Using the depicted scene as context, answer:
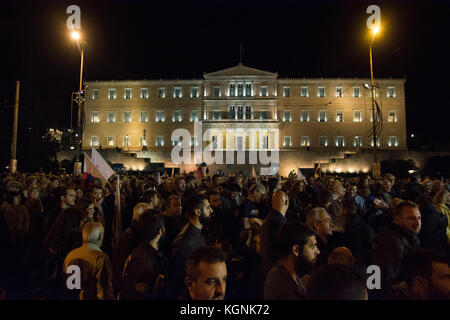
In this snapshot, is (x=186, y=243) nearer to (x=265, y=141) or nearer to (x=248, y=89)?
(x=265, y=141)

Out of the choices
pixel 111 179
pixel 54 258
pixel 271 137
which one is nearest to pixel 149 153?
pixel 271 137

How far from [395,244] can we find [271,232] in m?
1.15

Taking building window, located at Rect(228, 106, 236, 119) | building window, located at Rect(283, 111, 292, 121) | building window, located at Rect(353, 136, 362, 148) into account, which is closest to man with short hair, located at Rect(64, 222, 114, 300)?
building window, located at Rect(228, 106, 236, 119)

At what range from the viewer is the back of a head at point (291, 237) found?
7.21 ft

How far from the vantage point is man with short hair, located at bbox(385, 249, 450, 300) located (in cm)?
183

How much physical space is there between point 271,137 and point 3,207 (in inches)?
1674

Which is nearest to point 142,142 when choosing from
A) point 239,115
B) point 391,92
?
point 239,115

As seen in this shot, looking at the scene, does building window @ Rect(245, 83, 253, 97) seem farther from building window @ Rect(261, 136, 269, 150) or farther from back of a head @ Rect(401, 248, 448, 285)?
back of a head @ Rect(401, 248, 448, 285)

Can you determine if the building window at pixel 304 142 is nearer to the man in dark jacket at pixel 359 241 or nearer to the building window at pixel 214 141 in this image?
the building window at pixel 214 141

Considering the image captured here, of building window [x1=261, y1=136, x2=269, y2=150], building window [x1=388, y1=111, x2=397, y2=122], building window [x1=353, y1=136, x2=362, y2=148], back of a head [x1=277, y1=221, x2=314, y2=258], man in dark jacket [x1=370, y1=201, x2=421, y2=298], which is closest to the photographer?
back of a head [x1=277, y1=221, x2=314, y2=258]

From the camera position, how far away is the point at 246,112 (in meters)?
47.9

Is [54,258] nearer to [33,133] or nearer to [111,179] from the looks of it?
[111,179]

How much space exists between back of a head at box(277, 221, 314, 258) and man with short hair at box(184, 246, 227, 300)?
51cm

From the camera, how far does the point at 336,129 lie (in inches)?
1900
